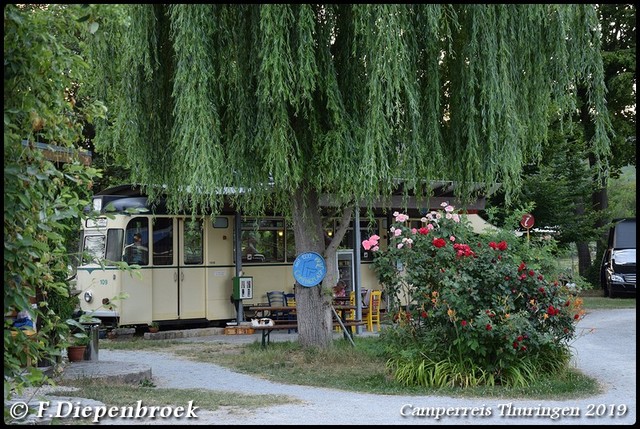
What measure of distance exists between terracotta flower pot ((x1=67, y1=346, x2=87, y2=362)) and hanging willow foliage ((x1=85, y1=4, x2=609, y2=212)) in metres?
2.99

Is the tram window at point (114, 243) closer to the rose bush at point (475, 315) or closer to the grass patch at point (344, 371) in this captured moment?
the grass patch at point (344, 371)

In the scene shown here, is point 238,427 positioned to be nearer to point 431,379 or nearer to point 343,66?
point 431,379

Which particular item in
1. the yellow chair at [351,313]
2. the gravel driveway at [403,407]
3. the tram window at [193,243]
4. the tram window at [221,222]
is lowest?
the gravel driveway at [403,407]

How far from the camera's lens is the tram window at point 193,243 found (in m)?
19.6

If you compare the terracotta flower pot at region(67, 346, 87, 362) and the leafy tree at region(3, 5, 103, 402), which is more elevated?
the leafy tree at region(3, 5, 103, 402)

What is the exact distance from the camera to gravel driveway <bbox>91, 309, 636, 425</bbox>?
29.3 ft

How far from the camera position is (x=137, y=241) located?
62.6ft

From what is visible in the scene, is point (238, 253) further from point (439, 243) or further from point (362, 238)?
point (439, 243)

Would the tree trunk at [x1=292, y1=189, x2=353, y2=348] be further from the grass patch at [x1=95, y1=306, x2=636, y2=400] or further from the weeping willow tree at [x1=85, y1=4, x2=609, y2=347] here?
the weeping willow tree at [x1=85, y1=4, x2=609, y2=347]

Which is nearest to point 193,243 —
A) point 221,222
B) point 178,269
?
point 178,269

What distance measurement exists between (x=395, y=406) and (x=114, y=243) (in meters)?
10.7

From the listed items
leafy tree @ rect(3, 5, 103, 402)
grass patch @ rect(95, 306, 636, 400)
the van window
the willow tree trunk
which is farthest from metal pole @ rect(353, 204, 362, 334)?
the van window

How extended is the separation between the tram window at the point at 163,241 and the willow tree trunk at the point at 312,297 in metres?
5.54

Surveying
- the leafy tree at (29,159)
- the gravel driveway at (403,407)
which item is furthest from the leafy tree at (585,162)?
the leafy tree at (29,159)
